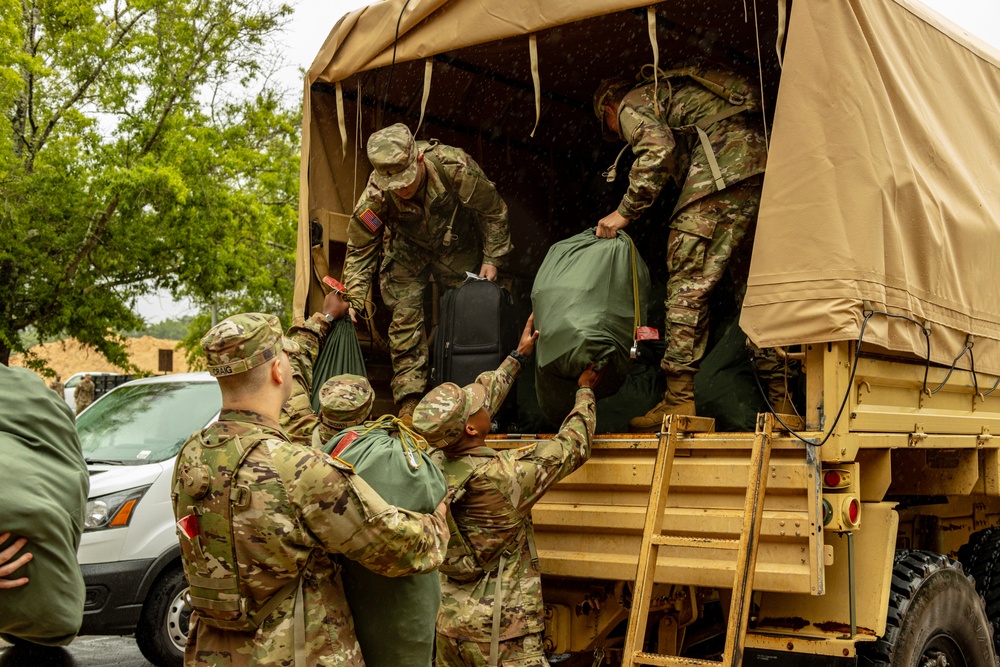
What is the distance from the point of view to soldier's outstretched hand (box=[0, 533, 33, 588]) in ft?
7.09

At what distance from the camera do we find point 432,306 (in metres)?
5.64

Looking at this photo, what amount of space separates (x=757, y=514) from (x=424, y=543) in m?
1.25

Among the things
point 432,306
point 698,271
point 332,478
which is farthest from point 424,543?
point 432,306

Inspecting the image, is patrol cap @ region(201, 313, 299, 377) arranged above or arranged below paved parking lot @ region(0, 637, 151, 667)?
above

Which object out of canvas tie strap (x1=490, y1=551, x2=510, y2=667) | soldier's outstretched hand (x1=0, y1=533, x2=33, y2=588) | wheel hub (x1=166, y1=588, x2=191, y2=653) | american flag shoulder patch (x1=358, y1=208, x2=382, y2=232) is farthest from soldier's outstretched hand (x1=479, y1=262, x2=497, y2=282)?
soldier's outstretched hand (x1=0, y1=533, x2=33, y2=588)

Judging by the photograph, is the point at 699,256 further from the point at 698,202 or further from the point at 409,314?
the point at 409,314

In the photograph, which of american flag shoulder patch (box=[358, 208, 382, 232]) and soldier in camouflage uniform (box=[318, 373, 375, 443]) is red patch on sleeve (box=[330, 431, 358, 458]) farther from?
american flag shoulder patch (box=[358, 208, 382, 232])

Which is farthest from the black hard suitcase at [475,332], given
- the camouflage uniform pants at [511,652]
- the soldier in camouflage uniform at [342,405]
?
the camouflage uniform pants at [511,652]

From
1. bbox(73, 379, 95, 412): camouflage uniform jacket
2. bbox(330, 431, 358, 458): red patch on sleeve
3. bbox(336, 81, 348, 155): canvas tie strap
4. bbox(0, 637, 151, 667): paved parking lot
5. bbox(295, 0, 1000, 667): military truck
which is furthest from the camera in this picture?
bbox(73, 379, 95, 412): camouflage uniform jacket

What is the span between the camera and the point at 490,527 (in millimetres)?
3857

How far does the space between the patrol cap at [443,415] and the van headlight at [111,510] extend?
8.43 feet

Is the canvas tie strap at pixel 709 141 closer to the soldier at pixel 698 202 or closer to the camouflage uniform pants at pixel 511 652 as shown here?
the soldier at pixel 698 202

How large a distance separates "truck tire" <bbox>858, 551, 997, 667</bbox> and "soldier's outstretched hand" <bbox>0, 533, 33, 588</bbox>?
279 cm

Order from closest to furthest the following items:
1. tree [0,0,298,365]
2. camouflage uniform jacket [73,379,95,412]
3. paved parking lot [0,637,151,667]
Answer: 1. paved parking lot [0,637,151,667]
2. tree [0,0,298,365]
3. camouflage uniform jacket [73,379,95,412]
